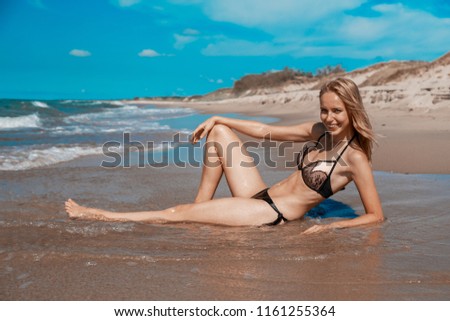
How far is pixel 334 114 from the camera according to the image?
3504mm

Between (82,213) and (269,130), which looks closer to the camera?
(82,213)

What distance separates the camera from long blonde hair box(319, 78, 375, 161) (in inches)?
133

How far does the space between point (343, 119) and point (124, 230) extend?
1.81 metres

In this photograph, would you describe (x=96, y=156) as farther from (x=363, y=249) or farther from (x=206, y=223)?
(x=363, y=249)

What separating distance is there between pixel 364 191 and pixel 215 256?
131cm

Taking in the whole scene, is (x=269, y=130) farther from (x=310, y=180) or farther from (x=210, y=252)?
(x=210, y=252)

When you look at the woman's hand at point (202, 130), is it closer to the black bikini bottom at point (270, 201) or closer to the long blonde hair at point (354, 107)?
the black bikini bottom at point (270, 201)

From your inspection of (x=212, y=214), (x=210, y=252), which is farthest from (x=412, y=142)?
(x=210, y=252)

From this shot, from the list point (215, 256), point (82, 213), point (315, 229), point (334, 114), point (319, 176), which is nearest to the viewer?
point (215, 256)

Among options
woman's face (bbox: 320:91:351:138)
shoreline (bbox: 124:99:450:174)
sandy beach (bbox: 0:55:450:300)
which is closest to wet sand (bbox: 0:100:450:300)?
sandy beach (bbox: 0:55:450:300)

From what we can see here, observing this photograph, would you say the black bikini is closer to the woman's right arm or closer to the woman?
the woman

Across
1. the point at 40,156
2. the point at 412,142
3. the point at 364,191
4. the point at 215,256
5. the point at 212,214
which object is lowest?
the point at 215,256

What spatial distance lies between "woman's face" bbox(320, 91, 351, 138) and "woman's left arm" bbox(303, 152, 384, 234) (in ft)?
0.74

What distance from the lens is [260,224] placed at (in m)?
3.69
